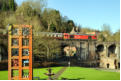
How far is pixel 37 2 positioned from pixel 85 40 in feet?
57.8

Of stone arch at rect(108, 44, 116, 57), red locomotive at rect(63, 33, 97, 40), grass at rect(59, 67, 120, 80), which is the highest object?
red locomotive at rect(63, 33, 97, 40)

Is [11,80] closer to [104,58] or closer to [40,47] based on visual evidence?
[40,47]

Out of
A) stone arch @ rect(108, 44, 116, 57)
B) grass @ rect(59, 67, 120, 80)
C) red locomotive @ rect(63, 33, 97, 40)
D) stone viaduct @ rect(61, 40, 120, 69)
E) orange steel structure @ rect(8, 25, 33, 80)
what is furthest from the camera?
stone arch @ rect(108, 44, 116, 57)

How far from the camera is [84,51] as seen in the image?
4759cm

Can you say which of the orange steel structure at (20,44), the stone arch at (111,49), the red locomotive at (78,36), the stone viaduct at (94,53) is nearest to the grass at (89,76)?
the orange steel structure at (20,44)

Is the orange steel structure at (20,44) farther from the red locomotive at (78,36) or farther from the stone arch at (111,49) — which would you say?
the stone arch at (111,49)

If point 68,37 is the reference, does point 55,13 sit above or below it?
above

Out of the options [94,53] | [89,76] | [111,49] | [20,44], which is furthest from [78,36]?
[20,44]

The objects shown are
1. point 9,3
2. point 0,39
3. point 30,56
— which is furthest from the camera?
point 9,3

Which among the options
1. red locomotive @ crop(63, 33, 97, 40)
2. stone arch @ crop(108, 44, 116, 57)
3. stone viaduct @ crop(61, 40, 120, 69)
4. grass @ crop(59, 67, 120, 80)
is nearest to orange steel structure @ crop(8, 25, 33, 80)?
grass @ crop(59, 67, 120, 80)

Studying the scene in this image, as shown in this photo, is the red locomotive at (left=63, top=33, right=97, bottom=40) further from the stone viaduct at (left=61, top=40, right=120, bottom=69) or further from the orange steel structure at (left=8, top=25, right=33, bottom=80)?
the orange steel structure at (left=8, top=25, right=33, bottom=80)

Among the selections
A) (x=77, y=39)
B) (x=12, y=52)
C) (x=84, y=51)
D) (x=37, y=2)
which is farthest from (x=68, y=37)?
(x=12, y=52)

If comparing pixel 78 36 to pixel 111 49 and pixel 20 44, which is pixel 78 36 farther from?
pixel 20 44

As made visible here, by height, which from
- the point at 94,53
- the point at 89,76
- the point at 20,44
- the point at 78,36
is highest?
the point at 78,36
